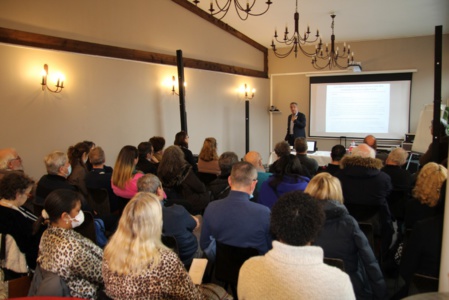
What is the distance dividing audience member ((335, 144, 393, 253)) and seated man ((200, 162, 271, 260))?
122cm

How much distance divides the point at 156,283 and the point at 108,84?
4.31 metres

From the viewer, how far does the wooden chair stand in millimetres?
1909

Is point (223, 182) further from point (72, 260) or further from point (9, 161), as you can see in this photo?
point (9, 161)

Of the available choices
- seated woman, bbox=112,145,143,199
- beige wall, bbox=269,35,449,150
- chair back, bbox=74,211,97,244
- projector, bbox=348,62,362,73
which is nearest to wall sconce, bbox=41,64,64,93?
seated woman, bbox=112,145,143,199

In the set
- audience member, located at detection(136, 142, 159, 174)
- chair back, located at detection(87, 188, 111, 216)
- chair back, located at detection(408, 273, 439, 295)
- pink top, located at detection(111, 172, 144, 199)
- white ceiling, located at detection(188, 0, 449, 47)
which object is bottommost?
chair back, located at detection(408, 273, 439, 295)

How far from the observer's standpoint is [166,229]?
7.40ft

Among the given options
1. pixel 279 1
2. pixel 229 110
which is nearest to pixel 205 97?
pixel 229 110

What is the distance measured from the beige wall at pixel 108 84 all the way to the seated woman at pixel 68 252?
2771 millimetres

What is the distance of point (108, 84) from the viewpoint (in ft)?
16.9

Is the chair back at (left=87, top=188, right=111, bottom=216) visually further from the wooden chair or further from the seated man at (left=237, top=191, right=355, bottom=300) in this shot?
the seated man at (left=237, top=191, right=355, bottom=300)

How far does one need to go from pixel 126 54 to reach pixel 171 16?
57.3 inches

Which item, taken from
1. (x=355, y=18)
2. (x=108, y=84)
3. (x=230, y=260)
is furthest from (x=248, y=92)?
(x=230, y=260)

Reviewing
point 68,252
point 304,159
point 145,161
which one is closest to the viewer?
point 68,252

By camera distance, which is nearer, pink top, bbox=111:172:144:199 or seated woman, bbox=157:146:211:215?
pink top, bbox=111:172:144:199
